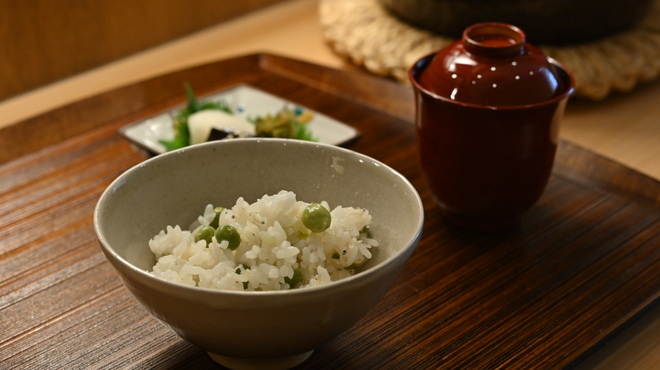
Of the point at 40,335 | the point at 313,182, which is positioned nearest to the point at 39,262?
the point at 40,335

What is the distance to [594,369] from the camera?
0.93 meters

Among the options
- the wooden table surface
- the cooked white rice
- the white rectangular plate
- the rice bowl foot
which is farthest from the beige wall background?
the rice bowl foot

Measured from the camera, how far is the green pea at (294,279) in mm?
837

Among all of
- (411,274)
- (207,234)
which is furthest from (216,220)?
(411,274)

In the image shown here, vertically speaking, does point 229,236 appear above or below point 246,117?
above

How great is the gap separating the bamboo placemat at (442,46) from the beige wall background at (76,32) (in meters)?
0.51

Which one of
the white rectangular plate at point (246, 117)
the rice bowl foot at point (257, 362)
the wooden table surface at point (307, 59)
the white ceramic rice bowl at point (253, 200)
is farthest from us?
the white rectangular plate at point (246, 117)

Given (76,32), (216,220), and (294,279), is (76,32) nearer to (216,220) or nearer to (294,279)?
(216,220)

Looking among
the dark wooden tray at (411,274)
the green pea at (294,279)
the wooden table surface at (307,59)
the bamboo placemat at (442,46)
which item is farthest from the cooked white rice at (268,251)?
the bamboo placemat at (442,46)

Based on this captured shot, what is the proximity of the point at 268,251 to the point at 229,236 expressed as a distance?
1.9 inches

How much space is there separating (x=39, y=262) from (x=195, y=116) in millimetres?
463

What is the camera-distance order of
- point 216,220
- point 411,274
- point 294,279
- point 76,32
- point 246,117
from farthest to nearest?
point 76,32
point 246,117
point 411,274
point 216,220
point 294,279

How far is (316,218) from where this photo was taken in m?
0.85

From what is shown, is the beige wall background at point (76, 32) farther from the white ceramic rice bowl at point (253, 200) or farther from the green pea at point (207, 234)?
the green pea at point (207, 234)
